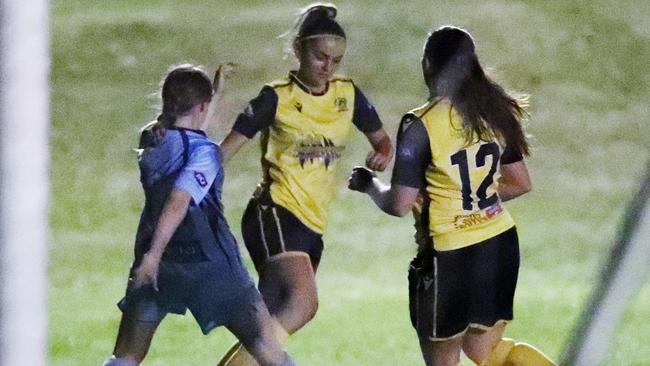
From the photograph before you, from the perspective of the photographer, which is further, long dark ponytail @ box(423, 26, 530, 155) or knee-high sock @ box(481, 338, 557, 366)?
knee-high sock @ box(481, 338, 557, 366)

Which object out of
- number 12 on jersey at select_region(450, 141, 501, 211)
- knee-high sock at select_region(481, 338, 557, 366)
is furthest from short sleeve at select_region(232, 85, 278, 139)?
knee-high sock at select_region(481, 338, 557, 366)

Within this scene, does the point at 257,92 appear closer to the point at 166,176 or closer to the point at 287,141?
the point at 287,141

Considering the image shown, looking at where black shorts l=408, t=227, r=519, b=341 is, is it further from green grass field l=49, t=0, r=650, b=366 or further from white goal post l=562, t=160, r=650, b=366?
white goal post l=562, t=160, r=650, b=366

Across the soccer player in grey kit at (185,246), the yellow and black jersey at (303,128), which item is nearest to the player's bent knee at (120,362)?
the soccer player in grey kit at (185,246)

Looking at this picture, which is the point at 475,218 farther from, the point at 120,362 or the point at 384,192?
the point at 120,362

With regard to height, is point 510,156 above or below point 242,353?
above

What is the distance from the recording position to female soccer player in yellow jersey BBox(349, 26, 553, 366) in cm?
193

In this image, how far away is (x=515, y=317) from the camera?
2.08m

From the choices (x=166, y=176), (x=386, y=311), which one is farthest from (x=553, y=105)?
(x=166, y=176)

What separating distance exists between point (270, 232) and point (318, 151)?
0.19 meters

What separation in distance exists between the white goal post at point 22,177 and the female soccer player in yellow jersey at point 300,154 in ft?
3.99

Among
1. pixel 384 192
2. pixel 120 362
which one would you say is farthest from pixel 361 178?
pixel 120 362

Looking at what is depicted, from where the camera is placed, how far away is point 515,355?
6.75 ft

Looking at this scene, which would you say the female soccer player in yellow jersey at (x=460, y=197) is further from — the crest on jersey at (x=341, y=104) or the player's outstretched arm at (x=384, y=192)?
the crest on jersey at (x=341, y=104)
